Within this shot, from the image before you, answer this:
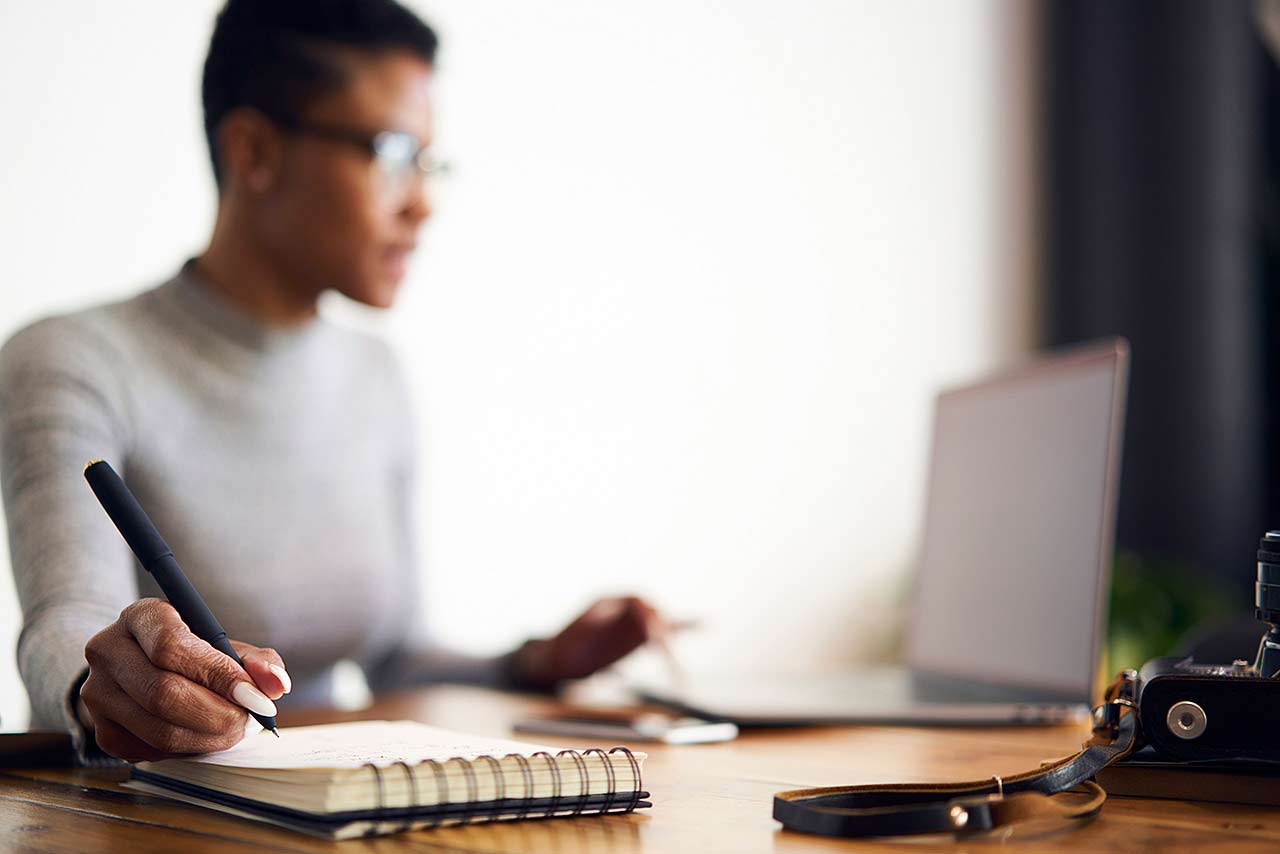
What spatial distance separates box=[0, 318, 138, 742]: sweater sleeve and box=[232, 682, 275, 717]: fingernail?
0.21 metres

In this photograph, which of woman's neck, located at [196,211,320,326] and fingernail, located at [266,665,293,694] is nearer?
fingernail, located at [266,665,293,694]

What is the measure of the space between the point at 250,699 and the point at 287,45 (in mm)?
899

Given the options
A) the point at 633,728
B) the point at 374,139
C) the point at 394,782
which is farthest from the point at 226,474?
the point at 394,782

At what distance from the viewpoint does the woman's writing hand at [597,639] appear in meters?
1.36

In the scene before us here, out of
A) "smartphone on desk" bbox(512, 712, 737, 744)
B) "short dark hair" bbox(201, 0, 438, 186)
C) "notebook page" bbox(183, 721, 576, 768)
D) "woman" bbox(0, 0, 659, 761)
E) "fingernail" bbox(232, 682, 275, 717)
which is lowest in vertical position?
"smartphone on desk" bbox(512, 712, 737, 744)

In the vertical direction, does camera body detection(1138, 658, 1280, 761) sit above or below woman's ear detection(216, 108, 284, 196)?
below

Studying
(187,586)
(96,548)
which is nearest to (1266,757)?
(187,586)

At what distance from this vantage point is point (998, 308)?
3.66 metres

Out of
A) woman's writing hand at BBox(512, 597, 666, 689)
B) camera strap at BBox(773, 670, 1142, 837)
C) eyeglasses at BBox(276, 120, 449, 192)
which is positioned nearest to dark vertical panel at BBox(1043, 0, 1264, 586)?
woman's writing hand at BBox(512, 597, 666, 689)

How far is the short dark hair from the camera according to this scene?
138cm

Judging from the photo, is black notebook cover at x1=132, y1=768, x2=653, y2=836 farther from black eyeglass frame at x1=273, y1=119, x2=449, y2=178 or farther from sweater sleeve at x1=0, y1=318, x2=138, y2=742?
black eyeglass frame at x1=273, y1=119, x2=449, y2=178

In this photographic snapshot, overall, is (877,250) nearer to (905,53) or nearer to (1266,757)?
(905,53)

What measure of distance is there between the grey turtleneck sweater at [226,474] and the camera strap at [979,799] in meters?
0.56

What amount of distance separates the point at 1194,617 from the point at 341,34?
8.08 feet
